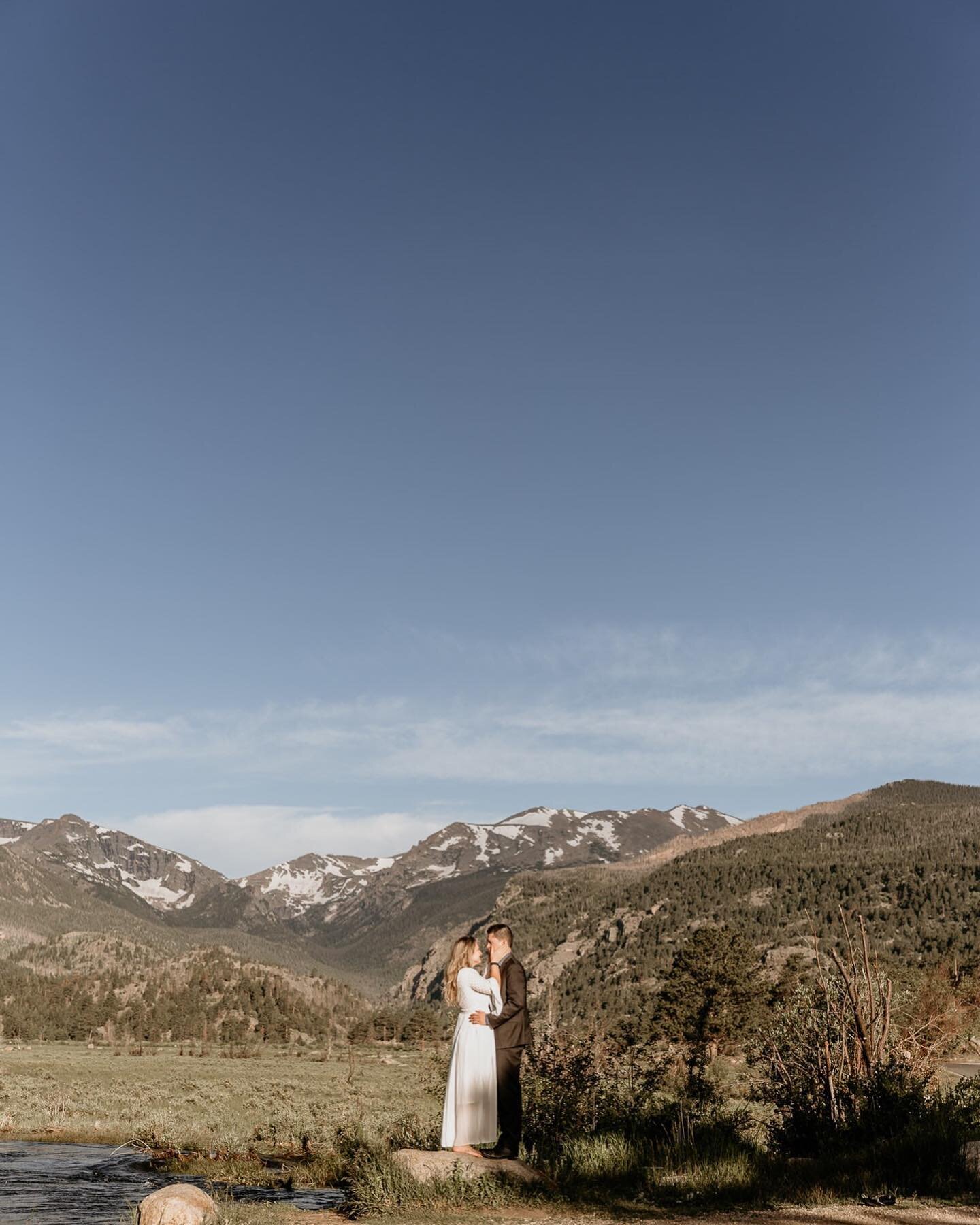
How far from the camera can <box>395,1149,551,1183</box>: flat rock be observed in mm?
10344

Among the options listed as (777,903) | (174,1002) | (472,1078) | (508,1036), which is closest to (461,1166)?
(472,1078)

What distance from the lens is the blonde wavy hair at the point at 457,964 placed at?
10.9m

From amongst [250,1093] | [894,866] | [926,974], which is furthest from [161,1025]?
[894,866]

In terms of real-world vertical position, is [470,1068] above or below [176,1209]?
above

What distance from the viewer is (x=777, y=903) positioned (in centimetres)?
12550

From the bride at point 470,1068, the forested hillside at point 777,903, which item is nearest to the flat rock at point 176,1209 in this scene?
the bride at point 470,1068

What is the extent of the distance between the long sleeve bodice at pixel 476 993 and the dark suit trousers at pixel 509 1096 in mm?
531

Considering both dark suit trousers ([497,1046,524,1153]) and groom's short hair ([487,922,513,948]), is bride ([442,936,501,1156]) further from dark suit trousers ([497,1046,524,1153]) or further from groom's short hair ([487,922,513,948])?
groom's short hair ([487,922,513,948])

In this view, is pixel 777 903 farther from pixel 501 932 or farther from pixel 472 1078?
pixel 472 1078

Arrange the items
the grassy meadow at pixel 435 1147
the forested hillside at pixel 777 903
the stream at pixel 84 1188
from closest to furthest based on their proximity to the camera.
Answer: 1. the grassy meadow at pixel 435 1147
2. the stream at pixel 84 1188
3. the forested hillside at pixel 777 903

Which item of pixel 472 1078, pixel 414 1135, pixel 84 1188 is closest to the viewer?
pixel 472 1078

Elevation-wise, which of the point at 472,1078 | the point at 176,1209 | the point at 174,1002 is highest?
the point at 472,1078

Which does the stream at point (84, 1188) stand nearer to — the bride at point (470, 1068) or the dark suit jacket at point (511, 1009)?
the bride at point (470, 1068)

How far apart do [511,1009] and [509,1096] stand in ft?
3.35
